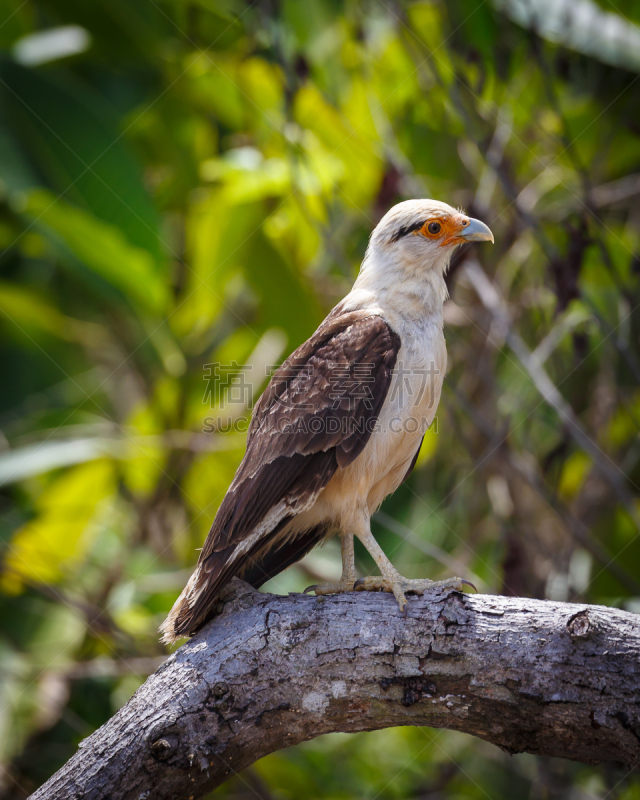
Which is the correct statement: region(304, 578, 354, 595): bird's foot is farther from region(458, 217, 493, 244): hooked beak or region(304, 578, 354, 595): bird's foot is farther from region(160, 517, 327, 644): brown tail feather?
region(458, 217, 493, 244): hooked beak

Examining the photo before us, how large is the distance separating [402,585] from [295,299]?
3398mm

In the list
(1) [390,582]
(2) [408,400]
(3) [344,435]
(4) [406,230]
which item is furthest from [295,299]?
(1) [390,582]

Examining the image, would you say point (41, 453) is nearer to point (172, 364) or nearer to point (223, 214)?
point (172, 364)

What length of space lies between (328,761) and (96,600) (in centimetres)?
275

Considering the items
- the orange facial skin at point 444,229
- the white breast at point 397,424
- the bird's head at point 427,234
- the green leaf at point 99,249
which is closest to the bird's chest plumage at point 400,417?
the white breast at point 397,424

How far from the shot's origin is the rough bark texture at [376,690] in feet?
8.87

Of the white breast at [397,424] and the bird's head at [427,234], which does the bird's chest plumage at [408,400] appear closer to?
the white breast at [397,424]

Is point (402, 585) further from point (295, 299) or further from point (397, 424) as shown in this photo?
point (295, 299)

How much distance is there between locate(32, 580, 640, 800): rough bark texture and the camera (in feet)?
8.87

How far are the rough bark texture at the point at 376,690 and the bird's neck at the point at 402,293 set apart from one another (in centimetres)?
153

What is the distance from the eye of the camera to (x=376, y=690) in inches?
113

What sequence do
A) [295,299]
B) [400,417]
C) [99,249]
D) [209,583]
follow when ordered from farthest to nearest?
1. [295,299]
2. [99,249]
3. [400,417]
4. [209,583]

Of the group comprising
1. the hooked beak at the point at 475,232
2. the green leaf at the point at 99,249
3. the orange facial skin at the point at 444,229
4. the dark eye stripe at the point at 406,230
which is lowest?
the hooked beak at the point at 475,232

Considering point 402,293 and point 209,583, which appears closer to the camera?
point 209,583
